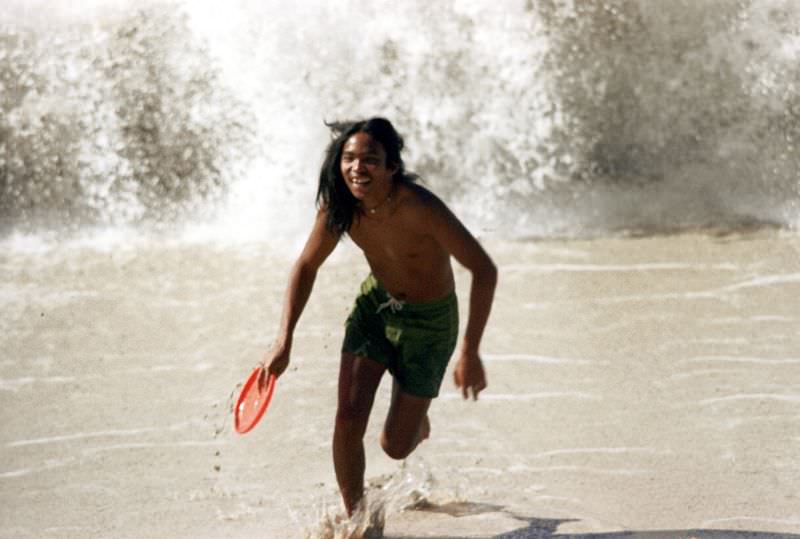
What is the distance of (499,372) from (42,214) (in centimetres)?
401

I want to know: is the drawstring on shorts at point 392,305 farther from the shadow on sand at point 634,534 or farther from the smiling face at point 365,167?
the shadow on sand at point 634,534

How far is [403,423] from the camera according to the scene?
398 cm

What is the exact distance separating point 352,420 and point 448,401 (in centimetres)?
170

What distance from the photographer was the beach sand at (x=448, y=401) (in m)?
4.34

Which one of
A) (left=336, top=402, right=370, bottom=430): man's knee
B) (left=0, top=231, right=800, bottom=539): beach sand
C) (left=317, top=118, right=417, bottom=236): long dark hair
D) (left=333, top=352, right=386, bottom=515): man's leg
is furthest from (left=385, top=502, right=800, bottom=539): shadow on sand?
(left=317, top=118, right=417, bottom=236): long dark hair

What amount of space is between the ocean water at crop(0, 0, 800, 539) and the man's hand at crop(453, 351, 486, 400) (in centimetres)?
57

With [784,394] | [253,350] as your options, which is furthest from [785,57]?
[253,350]

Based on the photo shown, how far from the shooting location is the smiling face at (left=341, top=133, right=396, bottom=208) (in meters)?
3.74

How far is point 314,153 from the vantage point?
848 centimetres

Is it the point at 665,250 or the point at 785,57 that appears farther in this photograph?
the point at 785,57

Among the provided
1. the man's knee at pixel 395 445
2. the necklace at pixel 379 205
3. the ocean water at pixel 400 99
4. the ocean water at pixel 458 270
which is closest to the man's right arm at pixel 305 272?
the necklace at pixel 379 205

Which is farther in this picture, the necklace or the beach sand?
the beach sand

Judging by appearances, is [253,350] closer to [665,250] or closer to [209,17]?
[665,250]

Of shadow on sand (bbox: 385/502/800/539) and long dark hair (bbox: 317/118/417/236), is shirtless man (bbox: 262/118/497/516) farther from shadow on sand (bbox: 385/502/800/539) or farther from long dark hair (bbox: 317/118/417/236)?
shadow on sand (bbox: 385/502/800/539)
